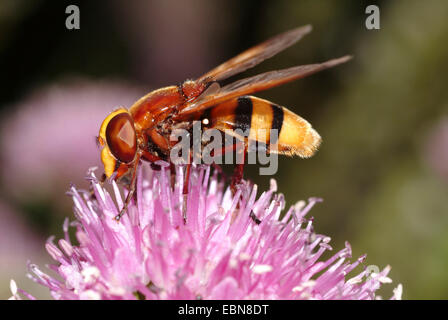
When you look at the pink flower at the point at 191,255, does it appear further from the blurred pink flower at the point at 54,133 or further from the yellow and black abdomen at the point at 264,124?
the blurred pink flower at the point at 54,133

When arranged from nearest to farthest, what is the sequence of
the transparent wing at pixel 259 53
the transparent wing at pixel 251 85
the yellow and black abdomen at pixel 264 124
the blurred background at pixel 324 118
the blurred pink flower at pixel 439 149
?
the transparent wing at pixel 251 85
the yellow and black abdomen at pixel 264 124
the transparent wing at pixel 259 53
the blurred background at pixel 324 118
the blurred pink flower at pixel 439 149

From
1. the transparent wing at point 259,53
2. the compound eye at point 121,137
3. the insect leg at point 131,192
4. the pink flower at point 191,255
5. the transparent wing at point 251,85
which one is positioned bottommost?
the pink flower at point 191,255

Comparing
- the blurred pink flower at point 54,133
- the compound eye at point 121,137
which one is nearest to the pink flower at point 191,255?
the compound eye at point 121,137

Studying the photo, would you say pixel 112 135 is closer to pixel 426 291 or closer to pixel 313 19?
pixel 426 291

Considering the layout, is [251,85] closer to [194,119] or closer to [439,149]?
[194,119]

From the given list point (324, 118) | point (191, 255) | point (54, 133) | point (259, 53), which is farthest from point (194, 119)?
point (324, 118)

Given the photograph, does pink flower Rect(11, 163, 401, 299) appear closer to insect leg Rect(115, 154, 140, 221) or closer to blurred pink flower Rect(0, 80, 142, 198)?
insect leg Rect(115, 154, 140, 221)
